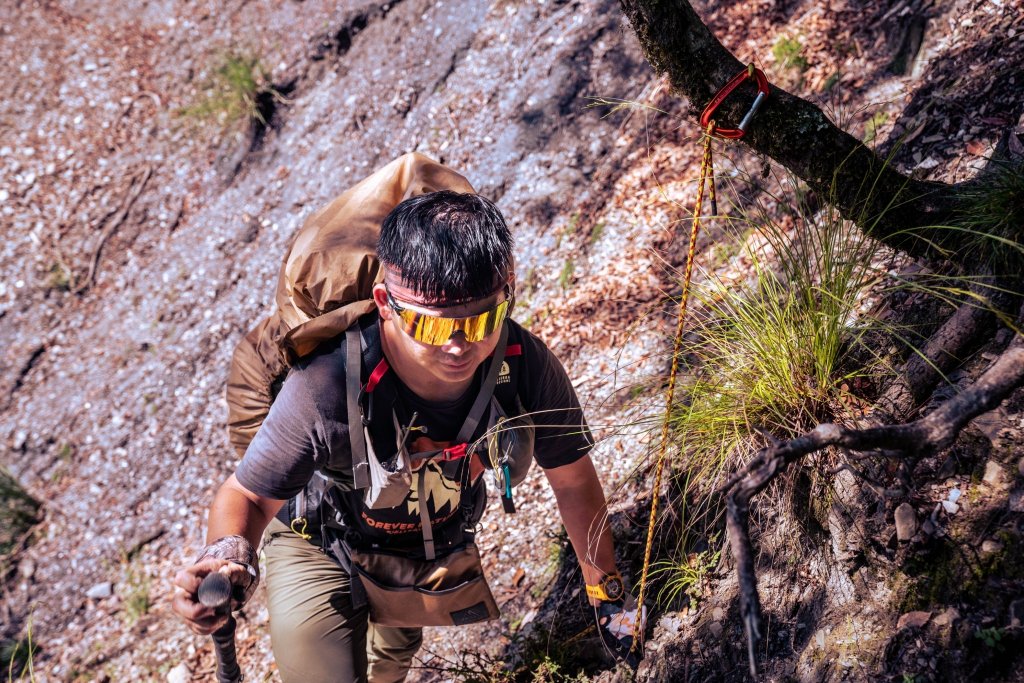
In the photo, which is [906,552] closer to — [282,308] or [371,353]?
[371,353]

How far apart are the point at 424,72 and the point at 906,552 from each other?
228 inches

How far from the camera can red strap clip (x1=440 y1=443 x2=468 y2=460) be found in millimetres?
2930

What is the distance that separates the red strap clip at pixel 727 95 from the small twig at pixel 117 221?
6.87 m

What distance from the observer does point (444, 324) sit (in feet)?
8.80

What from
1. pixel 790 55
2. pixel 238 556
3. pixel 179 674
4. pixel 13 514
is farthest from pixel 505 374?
pixel 13 514

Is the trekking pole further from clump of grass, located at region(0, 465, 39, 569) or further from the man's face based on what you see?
clump of grass, located at region(0, 465, 39, 569)

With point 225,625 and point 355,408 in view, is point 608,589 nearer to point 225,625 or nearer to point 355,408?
point 355,408

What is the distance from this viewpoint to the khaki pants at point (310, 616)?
3205 millimetres

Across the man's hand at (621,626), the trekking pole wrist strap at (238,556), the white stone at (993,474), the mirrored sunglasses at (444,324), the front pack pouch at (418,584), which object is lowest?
the man's hand at (621,626)

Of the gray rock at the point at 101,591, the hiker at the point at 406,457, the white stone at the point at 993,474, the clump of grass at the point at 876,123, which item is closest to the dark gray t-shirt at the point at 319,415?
the hiker at the point at 406,457

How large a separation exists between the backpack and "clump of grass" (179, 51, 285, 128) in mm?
5022

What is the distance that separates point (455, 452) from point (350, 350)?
552 mm

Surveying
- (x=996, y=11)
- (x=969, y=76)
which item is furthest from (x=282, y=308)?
(x=996, y=11)

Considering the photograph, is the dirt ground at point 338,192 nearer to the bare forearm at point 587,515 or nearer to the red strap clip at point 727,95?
the bare forearm at point 587,515
